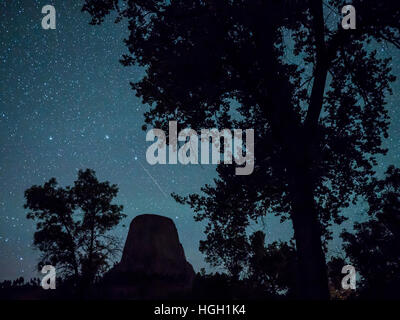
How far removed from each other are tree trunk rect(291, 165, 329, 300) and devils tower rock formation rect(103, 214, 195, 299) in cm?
2068

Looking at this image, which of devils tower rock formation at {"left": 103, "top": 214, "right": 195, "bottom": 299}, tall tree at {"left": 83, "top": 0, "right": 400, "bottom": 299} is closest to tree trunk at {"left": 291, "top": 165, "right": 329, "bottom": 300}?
tall tree at {"left": 83, "top": 0, "right": 400, "bottom": 299}

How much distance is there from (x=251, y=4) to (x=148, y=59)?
4.41 metres

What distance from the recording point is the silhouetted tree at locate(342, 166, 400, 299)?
1700 centimetres

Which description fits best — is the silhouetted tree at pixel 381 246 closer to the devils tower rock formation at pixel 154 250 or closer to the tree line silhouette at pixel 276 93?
the tree line silhouette at pixel 276 93

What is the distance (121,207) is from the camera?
1150 inches

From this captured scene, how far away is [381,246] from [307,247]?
14.7 m

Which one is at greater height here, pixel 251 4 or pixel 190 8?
pixel 190 8

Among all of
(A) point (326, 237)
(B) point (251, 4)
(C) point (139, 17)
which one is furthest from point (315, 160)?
(C) point (139, 17)

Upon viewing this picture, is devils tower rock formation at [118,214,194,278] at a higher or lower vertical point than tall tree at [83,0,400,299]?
lower

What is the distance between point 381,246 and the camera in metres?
19.1

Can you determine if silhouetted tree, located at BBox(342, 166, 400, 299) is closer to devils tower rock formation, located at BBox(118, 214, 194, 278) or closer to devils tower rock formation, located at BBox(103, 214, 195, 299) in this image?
Result: devils tower rock formation, located at BBox(103, 214, 195, 299)

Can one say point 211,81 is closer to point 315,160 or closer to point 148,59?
point 148,59

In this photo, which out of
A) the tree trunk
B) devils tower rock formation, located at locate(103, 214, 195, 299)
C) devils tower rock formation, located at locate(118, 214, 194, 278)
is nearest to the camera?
the tree trunk
